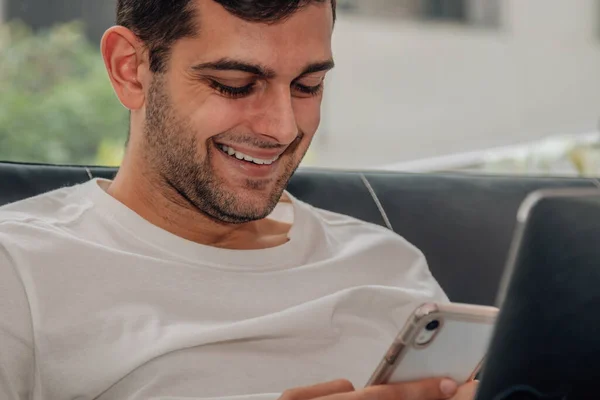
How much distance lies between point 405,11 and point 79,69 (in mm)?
1516

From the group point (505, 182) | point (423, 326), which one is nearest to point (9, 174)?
point (423, 326)

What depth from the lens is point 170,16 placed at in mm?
1428

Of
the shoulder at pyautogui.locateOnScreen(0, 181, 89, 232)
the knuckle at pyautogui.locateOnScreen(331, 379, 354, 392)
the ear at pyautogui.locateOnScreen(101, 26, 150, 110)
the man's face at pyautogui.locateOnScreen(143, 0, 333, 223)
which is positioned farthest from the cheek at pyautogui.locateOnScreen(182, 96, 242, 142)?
the knuckle at pyautogui.locateOnScreen(331, 379, 354, 392)

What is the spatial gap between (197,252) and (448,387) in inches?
17.9

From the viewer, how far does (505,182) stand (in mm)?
1911

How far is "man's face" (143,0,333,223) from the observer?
1400 millimetres

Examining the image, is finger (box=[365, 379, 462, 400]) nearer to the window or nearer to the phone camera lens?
the phone camera lens

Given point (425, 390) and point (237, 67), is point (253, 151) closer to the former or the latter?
point (237, 67)

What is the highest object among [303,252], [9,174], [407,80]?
[9,174]

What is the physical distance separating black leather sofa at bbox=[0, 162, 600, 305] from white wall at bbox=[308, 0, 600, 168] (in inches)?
91.2

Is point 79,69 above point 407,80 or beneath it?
above

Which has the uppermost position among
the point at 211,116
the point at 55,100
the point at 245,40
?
the point at 245,40

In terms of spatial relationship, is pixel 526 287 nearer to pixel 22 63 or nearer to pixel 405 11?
pixel 22 63

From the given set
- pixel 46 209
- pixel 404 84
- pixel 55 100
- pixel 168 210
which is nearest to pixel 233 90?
pixel 168 210
